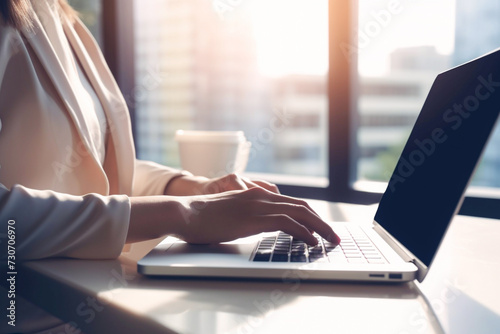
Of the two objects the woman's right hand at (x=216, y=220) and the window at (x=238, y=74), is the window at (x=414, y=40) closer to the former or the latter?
the window at (x=238, y=74)

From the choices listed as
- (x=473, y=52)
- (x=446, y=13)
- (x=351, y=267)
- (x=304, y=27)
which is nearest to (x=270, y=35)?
(x=304, y=27)

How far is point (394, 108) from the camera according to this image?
2952cm

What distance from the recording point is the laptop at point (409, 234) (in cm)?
47

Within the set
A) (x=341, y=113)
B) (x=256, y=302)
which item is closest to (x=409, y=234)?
(x=256, y=302)

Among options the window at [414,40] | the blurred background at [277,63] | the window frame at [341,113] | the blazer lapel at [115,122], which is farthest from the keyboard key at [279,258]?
the window frame at [341,113]

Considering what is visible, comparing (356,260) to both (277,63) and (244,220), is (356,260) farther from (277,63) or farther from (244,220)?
(277,63)

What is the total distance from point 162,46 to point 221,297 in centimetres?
192

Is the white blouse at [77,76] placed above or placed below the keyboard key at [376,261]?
above

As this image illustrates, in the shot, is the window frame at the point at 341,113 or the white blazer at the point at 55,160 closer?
the white blazer at the point at 55,160

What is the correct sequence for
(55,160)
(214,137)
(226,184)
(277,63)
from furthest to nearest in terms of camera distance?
(277,63) < (214,137) < (226,184) < (55,160)

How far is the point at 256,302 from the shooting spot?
43 cm

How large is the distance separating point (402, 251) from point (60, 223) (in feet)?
1.43

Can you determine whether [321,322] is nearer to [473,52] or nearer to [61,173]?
[61,173]

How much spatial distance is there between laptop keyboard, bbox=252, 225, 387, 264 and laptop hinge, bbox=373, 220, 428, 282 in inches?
1.2
